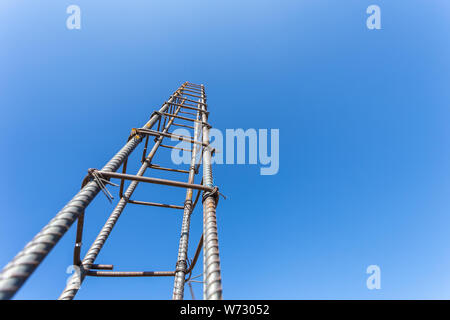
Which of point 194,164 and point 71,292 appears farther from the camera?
point 194,164

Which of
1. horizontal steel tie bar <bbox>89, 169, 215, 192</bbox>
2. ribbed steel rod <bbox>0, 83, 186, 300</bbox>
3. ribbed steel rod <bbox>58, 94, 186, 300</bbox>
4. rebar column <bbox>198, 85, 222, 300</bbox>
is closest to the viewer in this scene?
ribbed steel rod <bbox>0, 83, 186, 300</bbox>

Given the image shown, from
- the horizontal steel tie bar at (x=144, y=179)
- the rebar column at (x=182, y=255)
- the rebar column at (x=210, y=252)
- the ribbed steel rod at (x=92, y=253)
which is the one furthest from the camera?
the rebar column at (x=182, y=255)

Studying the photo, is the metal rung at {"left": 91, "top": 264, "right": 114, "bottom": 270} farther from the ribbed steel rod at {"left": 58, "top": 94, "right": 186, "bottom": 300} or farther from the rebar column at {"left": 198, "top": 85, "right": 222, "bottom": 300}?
the rebar column at {"left": 198, "top": 85, "right": 222, "bottom": 300}

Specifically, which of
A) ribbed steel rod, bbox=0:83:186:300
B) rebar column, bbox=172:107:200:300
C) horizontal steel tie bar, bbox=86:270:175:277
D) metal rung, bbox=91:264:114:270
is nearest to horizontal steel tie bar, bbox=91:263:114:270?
metal rung, bbox=91:264:114:270

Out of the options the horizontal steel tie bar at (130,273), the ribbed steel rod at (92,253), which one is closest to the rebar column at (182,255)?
the horizontal steel tie bar at (130,273)

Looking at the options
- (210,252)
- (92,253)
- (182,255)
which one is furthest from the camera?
(182,255)

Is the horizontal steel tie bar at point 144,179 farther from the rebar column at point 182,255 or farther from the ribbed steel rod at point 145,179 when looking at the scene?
the rebar column at point 182,255

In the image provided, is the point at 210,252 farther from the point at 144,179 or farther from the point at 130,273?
the point at 130,273

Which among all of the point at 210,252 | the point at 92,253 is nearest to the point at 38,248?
the point at 210,252

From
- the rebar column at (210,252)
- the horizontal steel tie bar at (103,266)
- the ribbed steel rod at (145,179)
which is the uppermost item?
the ribbed steel rod at (145,179)
